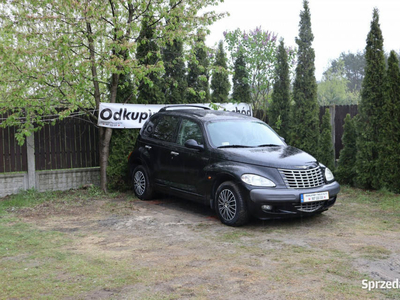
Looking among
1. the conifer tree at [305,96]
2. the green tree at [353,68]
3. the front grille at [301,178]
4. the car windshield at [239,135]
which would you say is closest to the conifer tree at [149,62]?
the car windshield at [239,135]

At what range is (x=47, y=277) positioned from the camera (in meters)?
4.51

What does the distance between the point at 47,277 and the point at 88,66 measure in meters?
5.42

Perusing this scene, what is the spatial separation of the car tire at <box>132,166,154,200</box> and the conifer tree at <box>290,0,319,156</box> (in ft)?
15.9

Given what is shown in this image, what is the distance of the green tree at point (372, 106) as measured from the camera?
991 centimetres

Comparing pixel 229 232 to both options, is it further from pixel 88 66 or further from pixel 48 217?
pixel 88 66

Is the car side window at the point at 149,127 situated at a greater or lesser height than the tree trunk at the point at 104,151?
greater

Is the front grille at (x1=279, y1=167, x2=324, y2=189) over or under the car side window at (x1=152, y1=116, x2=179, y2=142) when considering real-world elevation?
under

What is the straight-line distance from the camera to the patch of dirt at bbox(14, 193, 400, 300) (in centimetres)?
414

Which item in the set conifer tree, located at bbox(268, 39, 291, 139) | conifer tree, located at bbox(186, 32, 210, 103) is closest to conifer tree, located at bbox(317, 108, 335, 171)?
conifer tree, located at bbox(268, 39, 291, 139)

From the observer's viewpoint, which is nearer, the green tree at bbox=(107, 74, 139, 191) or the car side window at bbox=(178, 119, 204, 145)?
the car side window at bbox=(178, 119, 204, 145)

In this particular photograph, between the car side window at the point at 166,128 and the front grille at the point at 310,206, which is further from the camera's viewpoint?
the car side window at the point at 166,128

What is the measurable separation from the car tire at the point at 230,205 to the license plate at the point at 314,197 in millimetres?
925

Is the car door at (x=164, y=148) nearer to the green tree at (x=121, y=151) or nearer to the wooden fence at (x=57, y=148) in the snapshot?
the green tree at (x=121, y=151)

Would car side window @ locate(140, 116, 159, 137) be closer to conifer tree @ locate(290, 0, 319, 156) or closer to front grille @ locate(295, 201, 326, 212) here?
front grille @ locate(295, 201, 326, 212)
